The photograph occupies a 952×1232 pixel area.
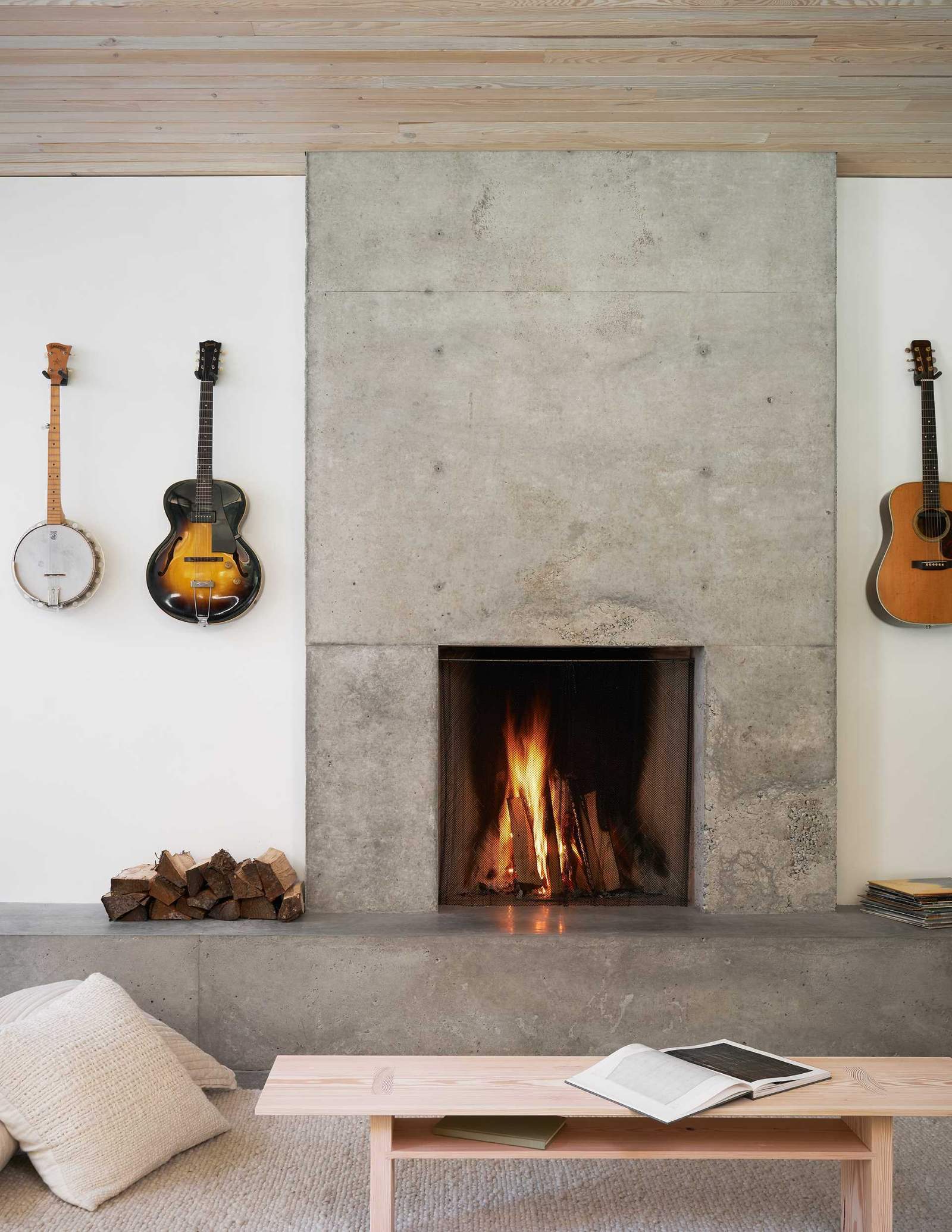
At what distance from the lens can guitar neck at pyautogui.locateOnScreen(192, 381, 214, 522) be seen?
10.7 ft

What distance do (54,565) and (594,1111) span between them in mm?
2335

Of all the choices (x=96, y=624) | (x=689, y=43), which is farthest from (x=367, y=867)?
(x=689, y=43)

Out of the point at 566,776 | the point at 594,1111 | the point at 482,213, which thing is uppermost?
the point at 482,213

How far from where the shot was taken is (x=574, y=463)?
10.6 feet

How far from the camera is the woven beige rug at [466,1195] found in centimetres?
223

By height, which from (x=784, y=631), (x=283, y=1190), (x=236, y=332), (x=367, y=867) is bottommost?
(x=283, y=1190)

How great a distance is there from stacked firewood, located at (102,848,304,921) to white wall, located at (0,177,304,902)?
212 millimetres

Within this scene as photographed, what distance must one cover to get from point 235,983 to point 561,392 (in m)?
2.02

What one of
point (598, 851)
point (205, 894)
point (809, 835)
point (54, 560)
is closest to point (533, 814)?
point (598, 851)

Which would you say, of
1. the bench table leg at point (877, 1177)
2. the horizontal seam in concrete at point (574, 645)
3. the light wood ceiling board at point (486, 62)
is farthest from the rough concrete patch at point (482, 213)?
the bench table leg at point (877, 1177)

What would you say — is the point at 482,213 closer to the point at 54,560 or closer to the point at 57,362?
the point at 57,362

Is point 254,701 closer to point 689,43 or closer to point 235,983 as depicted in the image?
point 235,983

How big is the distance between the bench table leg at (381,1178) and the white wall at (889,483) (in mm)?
2036

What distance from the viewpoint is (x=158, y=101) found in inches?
113
